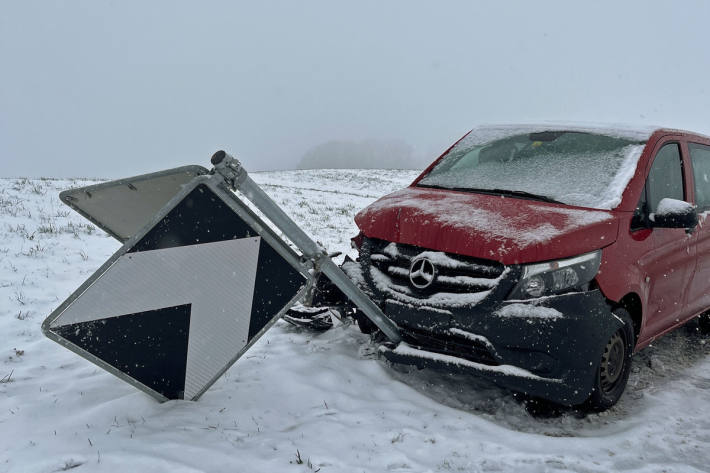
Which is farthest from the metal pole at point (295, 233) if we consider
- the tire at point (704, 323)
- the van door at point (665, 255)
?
the tire at point (704, 323)

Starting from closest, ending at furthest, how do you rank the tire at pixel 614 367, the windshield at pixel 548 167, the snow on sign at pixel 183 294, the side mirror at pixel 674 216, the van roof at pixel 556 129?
1. the snow on sign at pixel 183 294
2. the tire at pixel 614 367
3. the side mirror at pixel 674 216
4. the windshield at pixel 548 167
5. the van roof at pixel 556 129

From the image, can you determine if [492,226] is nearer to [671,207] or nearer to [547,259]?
[547,259]

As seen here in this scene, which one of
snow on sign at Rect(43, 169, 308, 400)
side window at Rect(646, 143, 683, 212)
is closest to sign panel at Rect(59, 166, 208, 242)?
snow on sign at Rect(43, 169, 308, 400)

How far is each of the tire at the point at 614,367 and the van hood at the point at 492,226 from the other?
62cm

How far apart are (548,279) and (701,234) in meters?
2.25

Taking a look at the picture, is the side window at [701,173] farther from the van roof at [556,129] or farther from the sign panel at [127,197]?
the sign panel at [127,197]

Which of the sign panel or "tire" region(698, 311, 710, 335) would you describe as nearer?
the sign panel

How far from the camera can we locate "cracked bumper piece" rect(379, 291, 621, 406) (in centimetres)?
292

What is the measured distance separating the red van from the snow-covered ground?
30 cm

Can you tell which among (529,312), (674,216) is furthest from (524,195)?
(529,312)

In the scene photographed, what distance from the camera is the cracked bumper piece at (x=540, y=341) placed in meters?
2.92

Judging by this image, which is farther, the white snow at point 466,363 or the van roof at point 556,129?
the van roof at point 556,129

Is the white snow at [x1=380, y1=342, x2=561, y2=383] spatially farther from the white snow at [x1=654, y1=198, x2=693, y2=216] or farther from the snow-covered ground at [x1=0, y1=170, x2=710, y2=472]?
the white snow at [x1=654, y1=198, x2=693, y2=216]

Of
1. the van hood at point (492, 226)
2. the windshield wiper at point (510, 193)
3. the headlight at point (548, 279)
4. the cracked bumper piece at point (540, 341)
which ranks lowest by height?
the cracked bumper piece at point (540, 341)
